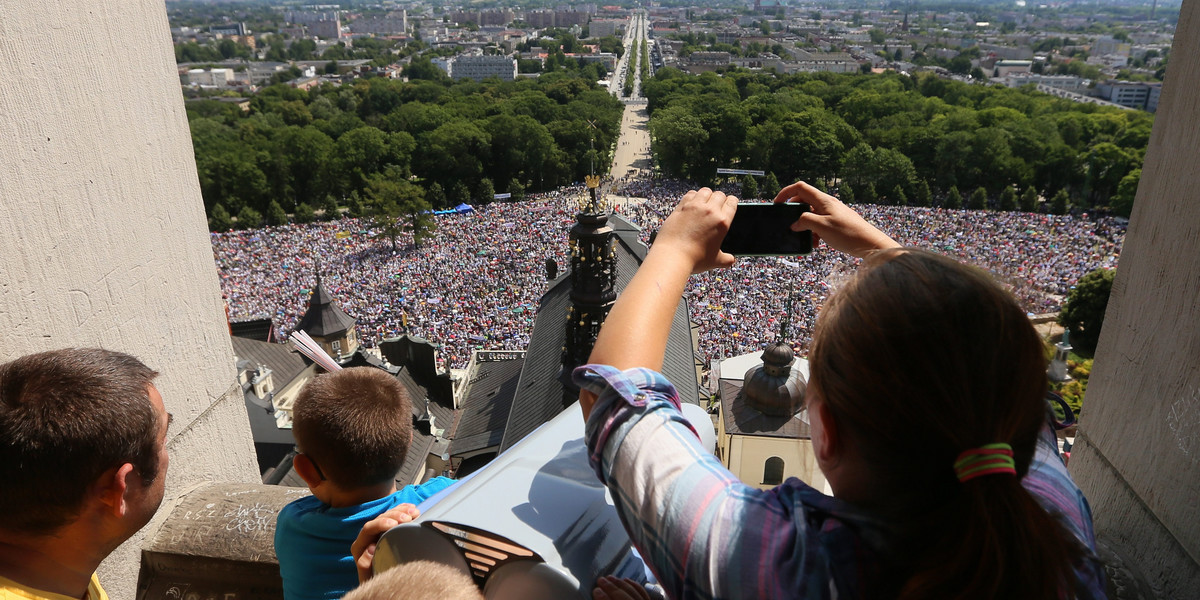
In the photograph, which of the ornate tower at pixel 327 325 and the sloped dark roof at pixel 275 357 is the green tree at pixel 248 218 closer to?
the ornate tower at pixel 327 325

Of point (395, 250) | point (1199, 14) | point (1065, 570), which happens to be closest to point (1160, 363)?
point (1199, 14)

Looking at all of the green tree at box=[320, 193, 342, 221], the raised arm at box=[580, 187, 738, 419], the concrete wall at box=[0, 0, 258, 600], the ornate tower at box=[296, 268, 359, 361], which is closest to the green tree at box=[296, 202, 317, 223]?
the green tree at box=[320, 193, 342, 221]

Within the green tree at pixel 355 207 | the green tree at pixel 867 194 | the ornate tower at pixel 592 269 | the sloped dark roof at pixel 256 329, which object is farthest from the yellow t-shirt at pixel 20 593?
the green tree at pixel 867 194

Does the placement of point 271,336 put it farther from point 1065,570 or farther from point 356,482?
point 1065,570

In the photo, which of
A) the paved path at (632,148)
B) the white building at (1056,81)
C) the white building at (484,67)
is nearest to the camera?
the paved path at (632,148)

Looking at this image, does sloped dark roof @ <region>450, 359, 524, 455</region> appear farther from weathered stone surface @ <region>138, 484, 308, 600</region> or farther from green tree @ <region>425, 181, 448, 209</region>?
green tree @ <region>425, 181, 448, 209</region>

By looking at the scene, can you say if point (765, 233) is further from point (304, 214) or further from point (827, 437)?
point (304, 214)
